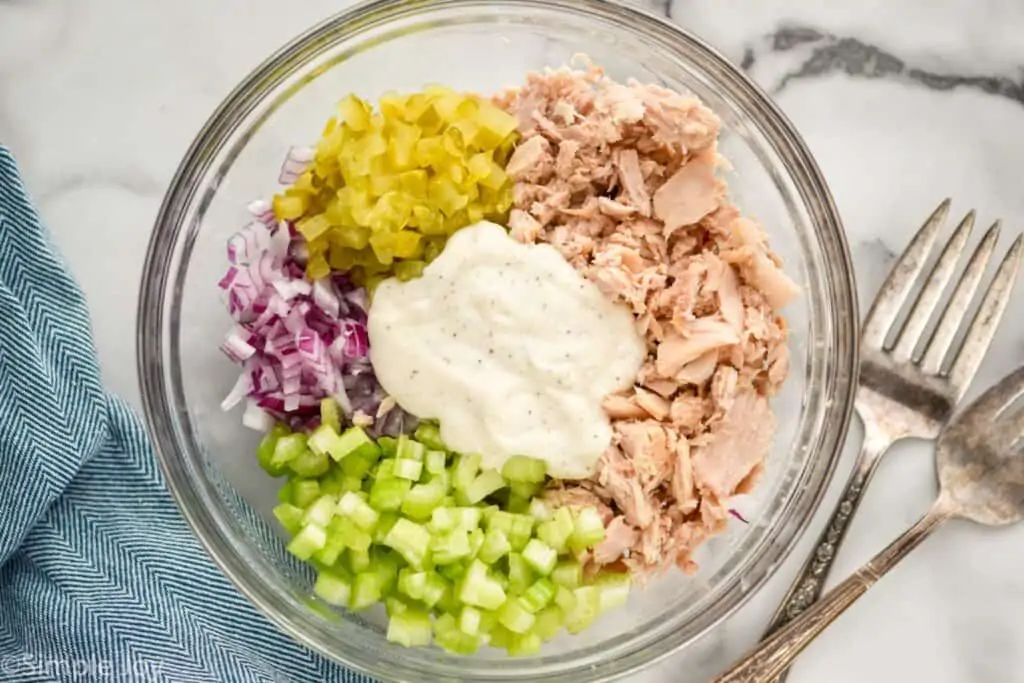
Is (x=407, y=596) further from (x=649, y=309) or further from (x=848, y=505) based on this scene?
(x=848, y=505)

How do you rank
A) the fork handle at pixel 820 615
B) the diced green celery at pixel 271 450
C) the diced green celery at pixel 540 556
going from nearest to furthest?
the diced green celery at pixel 540 556
the diced green celery at pixel 271 450
the fork handle at pixel 820 615

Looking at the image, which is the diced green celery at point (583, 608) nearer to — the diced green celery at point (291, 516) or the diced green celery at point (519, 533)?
the diced green celery at point (519, 533)

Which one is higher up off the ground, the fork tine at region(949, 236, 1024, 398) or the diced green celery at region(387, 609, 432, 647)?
the fork tine at region(949, 236, 1024, 398)

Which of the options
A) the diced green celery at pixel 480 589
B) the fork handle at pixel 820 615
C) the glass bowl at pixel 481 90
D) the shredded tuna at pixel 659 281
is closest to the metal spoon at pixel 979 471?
the fork handle at pixel 820 615

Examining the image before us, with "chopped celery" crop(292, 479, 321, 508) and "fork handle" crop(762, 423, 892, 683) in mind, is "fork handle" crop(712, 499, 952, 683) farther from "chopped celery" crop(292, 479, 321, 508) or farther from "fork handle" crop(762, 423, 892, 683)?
"chopped celery" crop(292, 479, 321, 508)

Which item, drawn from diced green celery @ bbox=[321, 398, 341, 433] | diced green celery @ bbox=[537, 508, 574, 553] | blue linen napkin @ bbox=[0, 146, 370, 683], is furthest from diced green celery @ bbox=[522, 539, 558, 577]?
blue linen napkin @ bbox=[0, 146, 370, 683]

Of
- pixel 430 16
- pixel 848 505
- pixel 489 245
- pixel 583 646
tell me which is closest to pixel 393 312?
pixel 489 245
